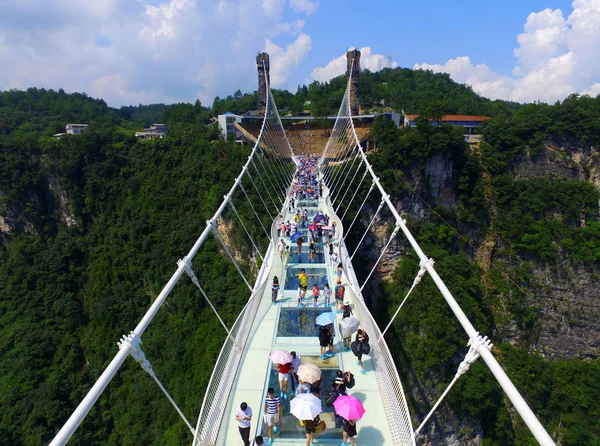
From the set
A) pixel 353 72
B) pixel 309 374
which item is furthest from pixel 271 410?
pixel 353 72

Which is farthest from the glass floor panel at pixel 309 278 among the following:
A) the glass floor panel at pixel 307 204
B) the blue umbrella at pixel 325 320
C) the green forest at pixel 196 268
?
the green forest at pixel 196 268

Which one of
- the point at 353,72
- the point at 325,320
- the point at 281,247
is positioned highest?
the point at 353,72

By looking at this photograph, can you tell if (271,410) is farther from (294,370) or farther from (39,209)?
(39,209)

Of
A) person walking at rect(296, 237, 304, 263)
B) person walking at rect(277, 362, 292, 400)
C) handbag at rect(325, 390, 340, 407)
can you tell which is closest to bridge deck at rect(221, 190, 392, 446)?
person walking at rect(277, 362, 292, 400)

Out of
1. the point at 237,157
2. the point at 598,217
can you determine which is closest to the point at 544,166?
the point at 598,217

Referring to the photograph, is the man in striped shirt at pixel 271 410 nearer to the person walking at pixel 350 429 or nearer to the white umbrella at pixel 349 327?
the person walking at pixel 350 429

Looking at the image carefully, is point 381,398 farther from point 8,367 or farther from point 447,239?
point 8,367
